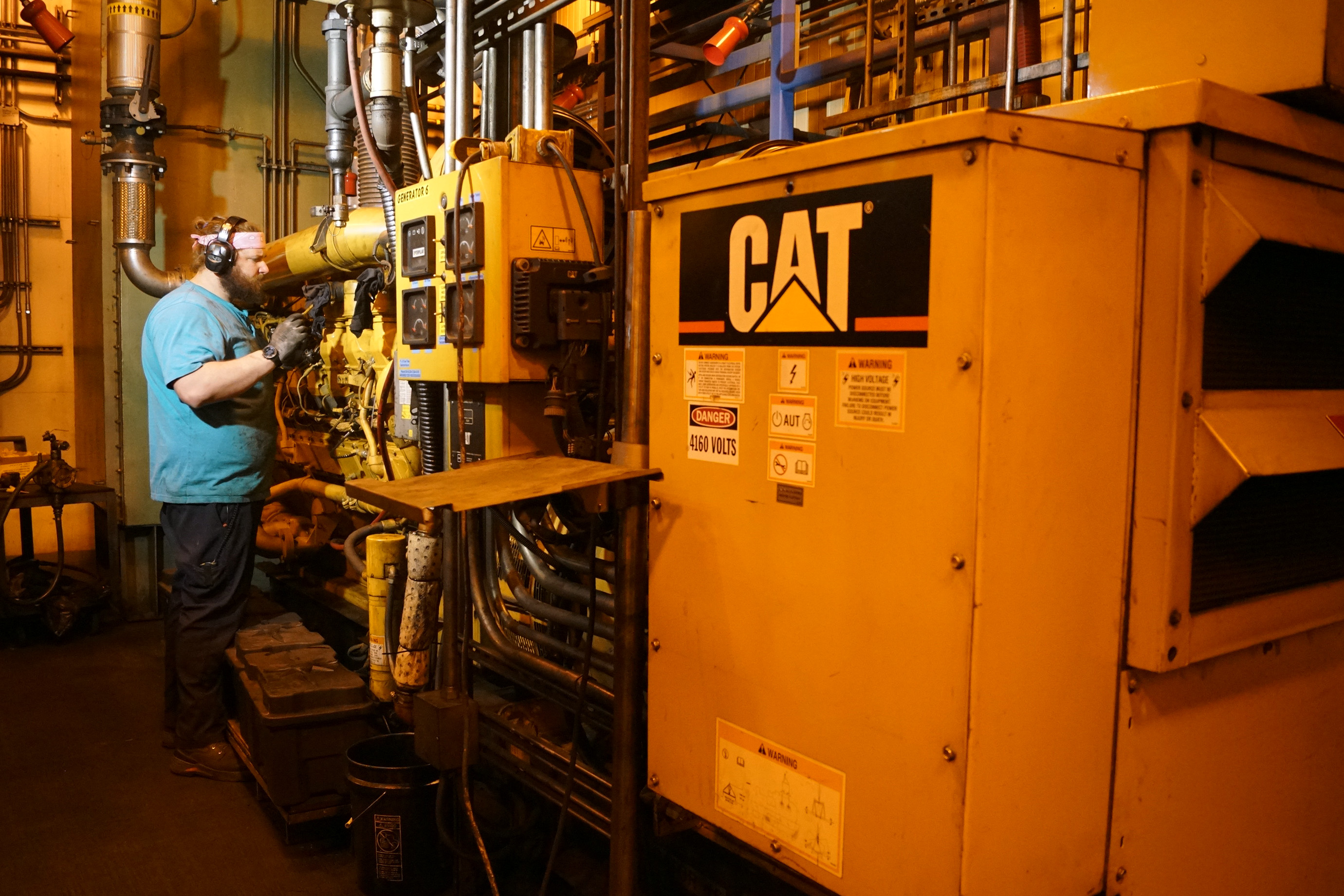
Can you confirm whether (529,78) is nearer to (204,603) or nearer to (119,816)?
(204,603)

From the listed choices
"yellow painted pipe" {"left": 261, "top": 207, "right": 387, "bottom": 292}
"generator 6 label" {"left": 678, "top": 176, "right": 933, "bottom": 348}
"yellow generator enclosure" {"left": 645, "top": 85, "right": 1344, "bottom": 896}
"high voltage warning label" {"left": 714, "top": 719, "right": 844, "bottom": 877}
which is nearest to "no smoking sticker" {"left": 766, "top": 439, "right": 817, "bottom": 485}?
"yellow generator enclosure" {"left": 645, "top": 85, "right": 1344, "bottom": 896}

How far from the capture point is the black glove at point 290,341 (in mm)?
3322

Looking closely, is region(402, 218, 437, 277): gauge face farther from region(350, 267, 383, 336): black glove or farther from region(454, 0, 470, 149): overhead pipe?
region(350, 267, 383, 336): black glove

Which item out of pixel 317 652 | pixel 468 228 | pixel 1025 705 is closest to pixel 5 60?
pixel 317 652

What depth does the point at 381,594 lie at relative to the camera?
9.53ft

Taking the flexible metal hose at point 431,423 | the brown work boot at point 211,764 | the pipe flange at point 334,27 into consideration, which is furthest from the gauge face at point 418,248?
the pipe flange at point 334,27

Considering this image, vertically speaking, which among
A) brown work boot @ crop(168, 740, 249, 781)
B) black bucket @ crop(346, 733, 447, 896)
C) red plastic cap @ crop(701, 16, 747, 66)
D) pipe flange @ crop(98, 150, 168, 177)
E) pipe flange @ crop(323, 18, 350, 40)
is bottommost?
brown work boot @ crop(168, 740, 249, 781)

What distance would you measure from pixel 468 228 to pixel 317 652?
1749 millimetres

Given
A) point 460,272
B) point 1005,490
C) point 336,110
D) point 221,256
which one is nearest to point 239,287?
point 221,256

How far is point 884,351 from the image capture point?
119 centimetres

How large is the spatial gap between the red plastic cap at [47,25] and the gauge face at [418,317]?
443cm

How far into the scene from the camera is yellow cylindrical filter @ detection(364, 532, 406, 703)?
2.89m

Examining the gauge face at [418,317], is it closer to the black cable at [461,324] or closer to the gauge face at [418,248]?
the gauge face at [418,248]

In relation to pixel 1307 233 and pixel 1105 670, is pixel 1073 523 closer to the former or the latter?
pixel 1105 670
